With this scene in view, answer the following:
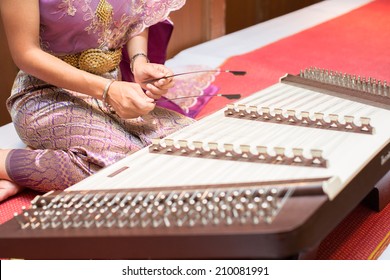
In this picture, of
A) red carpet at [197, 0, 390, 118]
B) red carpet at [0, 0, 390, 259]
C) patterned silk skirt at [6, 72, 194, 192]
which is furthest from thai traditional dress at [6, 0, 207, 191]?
red carpet at [197, 0, 390, 118]

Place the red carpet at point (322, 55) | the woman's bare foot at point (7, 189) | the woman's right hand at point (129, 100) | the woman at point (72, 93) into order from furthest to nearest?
the red carpet at point (322, 55) < the woman's bare foot at point (7, 189) < the woman at point (72, 93) < the woman's right hand at point (129, 100)

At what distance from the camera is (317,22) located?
3.66 metres

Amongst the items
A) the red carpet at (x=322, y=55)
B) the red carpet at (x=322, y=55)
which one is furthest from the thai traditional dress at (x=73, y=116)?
the red carpet at (x=322, y=55)

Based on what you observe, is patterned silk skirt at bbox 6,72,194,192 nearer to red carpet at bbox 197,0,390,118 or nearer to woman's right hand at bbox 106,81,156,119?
woman's right hand at bbox 106,81,156,119

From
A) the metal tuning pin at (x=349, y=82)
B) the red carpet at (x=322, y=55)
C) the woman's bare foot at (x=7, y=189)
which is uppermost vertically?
the metal tuning pin at (x=349, y=82)

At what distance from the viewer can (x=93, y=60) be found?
1.92m

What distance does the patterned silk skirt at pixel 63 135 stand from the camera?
178cm

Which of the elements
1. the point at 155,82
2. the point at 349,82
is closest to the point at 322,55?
the point at 349,82

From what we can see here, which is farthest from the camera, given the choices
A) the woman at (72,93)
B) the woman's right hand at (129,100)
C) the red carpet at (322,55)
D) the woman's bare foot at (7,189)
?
the red carpet at (322,55)

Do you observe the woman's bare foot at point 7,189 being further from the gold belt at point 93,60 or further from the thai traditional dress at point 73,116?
the gold belt at point 93,60

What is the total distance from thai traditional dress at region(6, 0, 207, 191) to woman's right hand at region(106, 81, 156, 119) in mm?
188

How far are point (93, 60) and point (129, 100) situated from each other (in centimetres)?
37

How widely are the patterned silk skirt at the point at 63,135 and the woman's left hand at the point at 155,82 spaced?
17 centimetres
